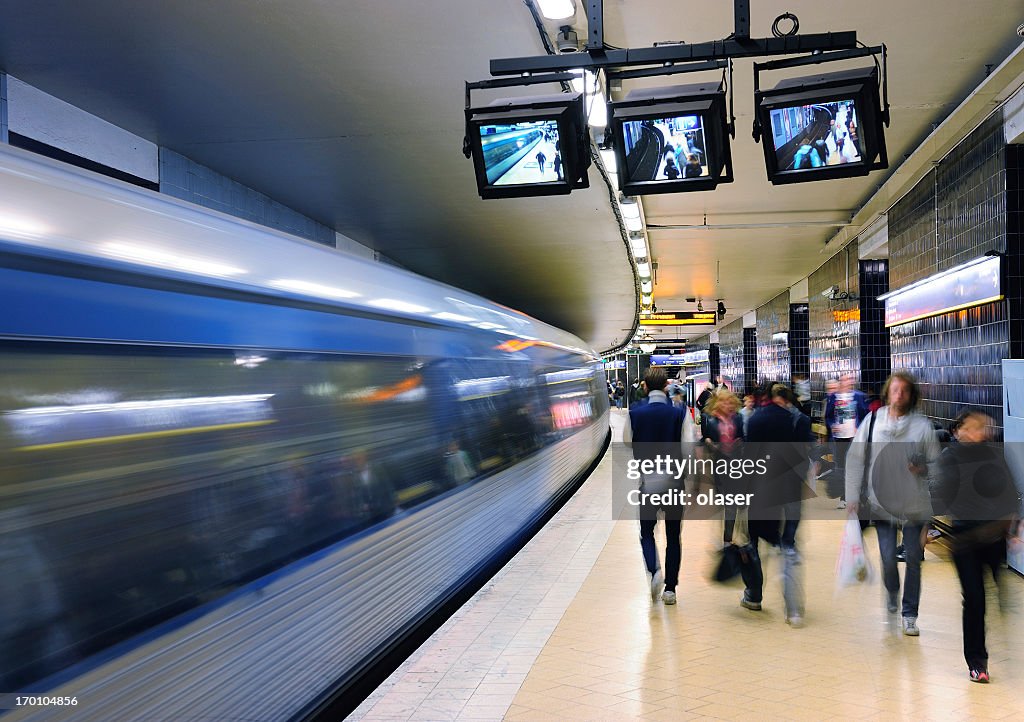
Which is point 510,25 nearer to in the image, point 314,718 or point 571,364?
point 314,718

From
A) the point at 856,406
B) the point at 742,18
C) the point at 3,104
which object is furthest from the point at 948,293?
the point at 3,104

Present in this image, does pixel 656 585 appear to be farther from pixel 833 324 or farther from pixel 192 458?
pixel 833 324

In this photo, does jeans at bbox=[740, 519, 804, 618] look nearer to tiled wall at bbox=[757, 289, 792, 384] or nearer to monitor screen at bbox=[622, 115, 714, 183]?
monitor screen at bbox=[622, 115, 714, 183]

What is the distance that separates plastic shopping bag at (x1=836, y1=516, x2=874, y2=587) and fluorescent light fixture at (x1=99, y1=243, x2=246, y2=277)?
4145 millimetres

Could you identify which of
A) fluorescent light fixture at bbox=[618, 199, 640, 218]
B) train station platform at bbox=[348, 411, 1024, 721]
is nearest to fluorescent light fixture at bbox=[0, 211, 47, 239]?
train station platform at bbox=[348, 411, 1024, 721]

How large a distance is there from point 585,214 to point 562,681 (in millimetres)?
7973

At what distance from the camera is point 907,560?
5422 mm

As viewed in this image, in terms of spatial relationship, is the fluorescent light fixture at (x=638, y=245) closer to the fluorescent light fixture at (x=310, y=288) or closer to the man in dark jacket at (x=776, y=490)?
the man in dark jacket at (x=776, y=490)

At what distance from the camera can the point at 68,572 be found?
219cm

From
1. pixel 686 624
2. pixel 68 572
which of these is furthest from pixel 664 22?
pixel 68 572

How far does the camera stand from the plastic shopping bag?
5418mm

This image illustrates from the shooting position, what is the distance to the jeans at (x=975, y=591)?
15.2 feet

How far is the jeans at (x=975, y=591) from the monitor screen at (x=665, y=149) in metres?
2.64

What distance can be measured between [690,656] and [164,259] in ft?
12.3
